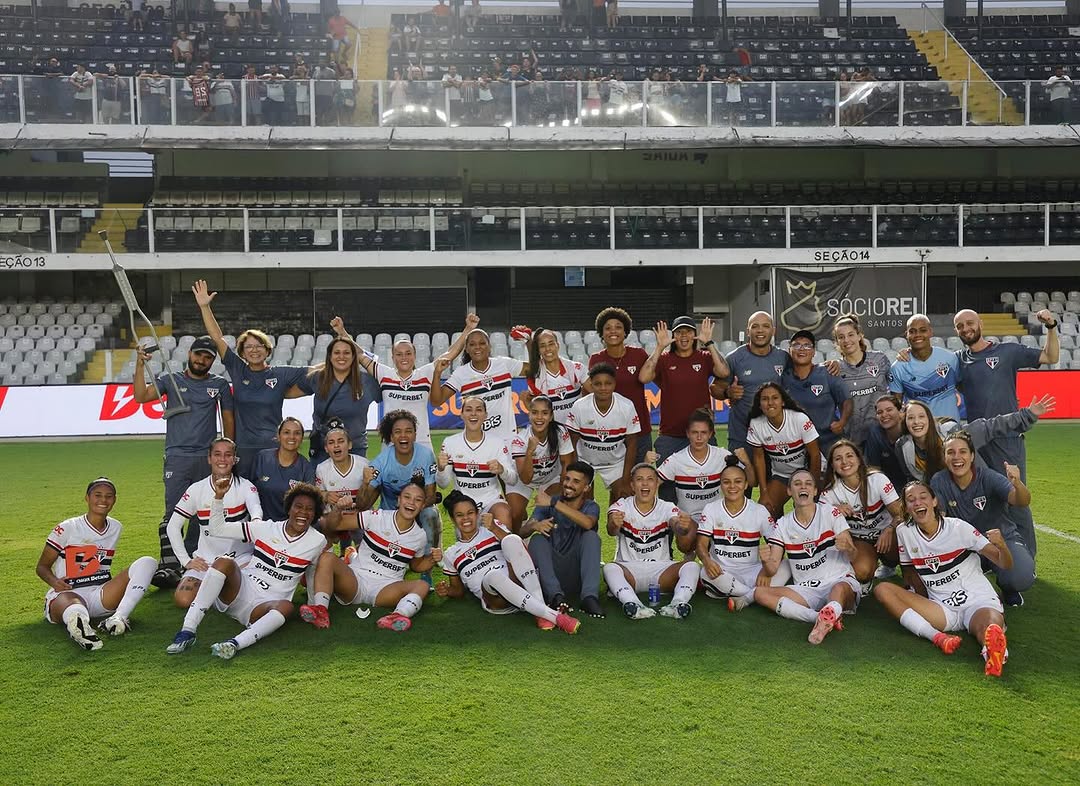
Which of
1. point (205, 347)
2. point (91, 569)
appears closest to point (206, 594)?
point (91, 569)

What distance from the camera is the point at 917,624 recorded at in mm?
5414

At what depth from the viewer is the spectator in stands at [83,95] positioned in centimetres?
2044

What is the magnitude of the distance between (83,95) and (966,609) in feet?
69.6

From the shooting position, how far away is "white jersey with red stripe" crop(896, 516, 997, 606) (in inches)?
214

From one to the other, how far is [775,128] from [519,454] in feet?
54.7

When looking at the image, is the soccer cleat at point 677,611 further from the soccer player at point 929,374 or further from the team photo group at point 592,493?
the soccer player at point 929,374

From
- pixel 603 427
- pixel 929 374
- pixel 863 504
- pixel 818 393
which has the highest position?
pixel 929 374

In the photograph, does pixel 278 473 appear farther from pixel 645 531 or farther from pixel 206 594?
pixel 645 531

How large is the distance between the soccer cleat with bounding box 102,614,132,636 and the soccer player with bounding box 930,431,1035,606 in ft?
17.1

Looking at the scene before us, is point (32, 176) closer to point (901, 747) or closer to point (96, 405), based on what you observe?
point (96, 405)

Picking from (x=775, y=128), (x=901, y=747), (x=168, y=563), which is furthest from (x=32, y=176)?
(x=901, y=747)

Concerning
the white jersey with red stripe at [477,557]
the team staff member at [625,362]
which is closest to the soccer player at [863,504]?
the team staff member at [625,362]

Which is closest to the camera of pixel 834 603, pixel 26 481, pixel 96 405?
pixel 834 603

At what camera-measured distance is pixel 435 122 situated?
69.6ft
